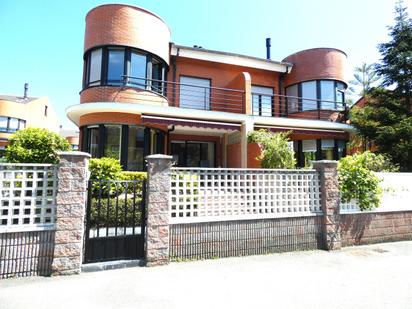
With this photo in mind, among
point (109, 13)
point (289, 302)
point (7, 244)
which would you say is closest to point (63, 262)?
point (7, 244)

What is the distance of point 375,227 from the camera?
10.1 meters

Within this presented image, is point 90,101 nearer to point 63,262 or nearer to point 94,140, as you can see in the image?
point 94,140

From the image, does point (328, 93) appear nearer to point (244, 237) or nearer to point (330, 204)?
point (330, 204)

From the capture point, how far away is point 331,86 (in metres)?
22.0

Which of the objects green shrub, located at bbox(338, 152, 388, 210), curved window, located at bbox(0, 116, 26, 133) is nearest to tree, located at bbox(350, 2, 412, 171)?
green shrub, located at bbox(338, 152, 388, 210)

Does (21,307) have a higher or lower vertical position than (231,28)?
lower

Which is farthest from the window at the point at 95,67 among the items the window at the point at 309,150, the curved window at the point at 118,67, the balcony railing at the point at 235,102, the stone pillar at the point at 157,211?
the window at the point at 309,150

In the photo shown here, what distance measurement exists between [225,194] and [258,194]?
3.93ft

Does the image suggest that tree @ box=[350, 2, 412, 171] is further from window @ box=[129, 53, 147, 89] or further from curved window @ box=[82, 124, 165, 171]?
window @ box=[129, 53, 147, 89]

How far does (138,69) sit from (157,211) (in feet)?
38.1

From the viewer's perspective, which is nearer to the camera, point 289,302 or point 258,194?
point 289,302

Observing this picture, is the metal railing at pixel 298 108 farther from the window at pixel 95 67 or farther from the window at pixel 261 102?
the window at pixel 95 67

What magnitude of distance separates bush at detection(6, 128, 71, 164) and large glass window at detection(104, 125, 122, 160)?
342 centimetres

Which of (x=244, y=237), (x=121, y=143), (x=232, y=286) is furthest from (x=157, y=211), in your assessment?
(x=121, y=143)
